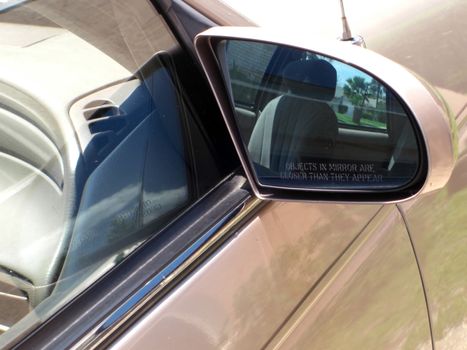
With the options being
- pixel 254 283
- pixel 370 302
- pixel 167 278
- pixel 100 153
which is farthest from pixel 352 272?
pixel 100 153

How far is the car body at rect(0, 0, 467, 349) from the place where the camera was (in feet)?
4.23

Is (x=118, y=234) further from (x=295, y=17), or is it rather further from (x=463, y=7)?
(x=463, y=7)

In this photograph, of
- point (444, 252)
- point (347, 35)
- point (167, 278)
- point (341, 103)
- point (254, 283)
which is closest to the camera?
point (167, 278)

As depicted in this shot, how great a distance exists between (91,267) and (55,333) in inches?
7.5

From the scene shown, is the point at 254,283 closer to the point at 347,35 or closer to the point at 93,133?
the point at 93,133

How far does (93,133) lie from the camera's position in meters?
1.50

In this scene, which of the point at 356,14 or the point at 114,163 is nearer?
the point at 114,163

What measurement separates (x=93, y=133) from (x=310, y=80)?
0.54m

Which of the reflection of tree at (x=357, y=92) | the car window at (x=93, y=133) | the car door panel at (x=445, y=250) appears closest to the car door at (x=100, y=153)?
the car window at (x=93, y=133)

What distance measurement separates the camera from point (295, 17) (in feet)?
6.17

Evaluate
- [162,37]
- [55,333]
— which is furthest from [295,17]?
[55,333]

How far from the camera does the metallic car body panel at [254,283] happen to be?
1.28 meters

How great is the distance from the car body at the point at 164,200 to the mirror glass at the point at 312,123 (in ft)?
0.05

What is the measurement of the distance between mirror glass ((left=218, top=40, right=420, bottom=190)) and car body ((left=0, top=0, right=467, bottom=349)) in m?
0.01
